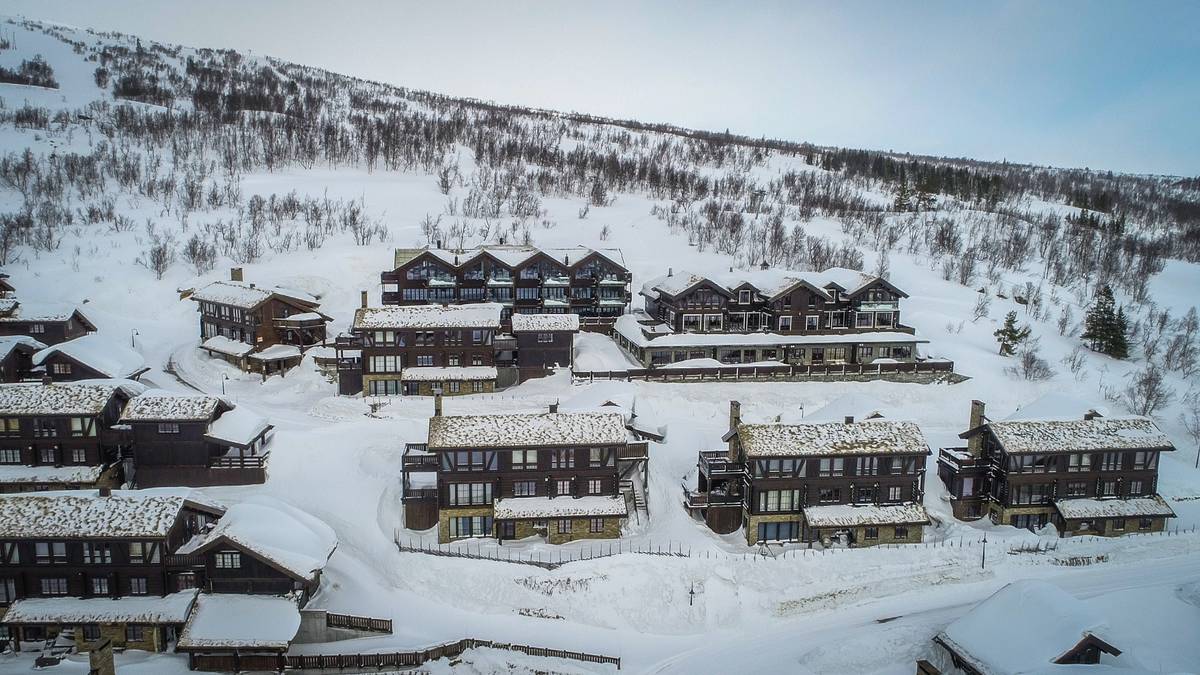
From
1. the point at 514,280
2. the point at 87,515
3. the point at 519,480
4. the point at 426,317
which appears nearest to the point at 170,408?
the point at 87,515

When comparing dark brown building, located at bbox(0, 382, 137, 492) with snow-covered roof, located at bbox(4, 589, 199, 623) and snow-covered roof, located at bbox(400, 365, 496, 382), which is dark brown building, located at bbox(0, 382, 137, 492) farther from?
snow-covered roof, located at bbox(400, 365, 496, 382)

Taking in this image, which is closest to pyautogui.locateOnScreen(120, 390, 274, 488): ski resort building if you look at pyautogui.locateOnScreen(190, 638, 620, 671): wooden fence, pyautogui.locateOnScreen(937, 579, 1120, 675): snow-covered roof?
pyautogui.locateOnScreen(190, 638, 620, 671): wooden fence

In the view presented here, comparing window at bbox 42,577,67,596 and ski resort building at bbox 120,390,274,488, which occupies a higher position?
ski resort building at bbox 120,390,274,488

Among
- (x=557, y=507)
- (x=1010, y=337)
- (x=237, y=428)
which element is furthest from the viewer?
(x=1010, y=337)

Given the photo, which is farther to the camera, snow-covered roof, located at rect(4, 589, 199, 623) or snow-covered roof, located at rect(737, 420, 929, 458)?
snow-covered roof, located at rect(737, 420, 929, 458)

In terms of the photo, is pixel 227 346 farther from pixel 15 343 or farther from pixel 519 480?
pixel 519 480
